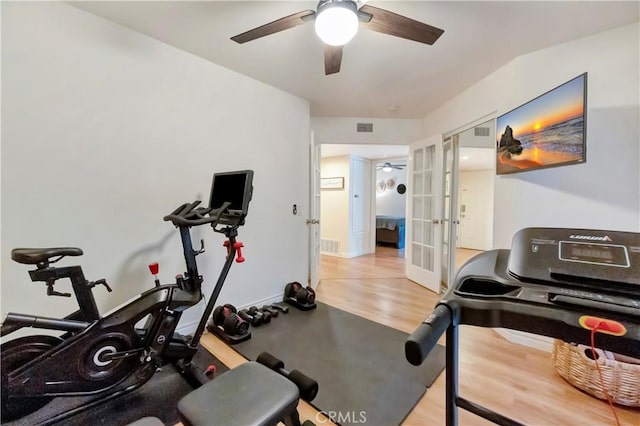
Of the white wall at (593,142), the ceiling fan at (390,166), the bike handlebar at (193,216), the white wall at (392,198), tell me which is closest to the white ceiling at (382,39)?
the white wall at (593,142)

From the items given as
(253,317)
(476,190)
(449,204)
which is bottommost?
(253,317)

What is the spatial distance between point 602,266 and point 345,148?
4.67m

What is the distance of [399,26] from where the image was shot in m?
1.61

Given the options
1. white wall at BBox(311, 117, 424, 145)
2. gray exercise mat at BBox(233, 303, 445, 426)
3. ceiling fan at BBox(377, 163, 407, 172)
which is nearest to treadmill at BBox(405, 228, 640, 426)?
gray exercise mat at BBox(233, 303, 445, 426)

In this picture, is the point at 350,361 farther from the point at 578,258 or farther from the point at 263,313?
the point at 578,258

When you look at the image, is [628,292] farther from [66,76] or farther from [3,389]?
[66,76]

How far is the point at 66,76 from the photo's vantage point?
179 cm

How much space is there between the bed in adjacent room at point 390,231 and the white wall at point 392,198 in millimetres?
1152

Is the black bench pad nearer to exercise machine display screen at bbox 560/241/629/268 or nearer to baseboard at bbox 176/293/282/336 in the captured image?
exercise machine display screen at bbox 560/241/629/268

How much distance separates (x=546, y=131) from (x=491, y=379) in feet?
6.08

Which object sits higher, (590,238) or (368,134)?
(368,134)

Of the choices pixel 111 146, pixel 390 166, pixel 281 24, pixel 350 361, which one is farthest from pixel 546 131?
pixel 390 166
